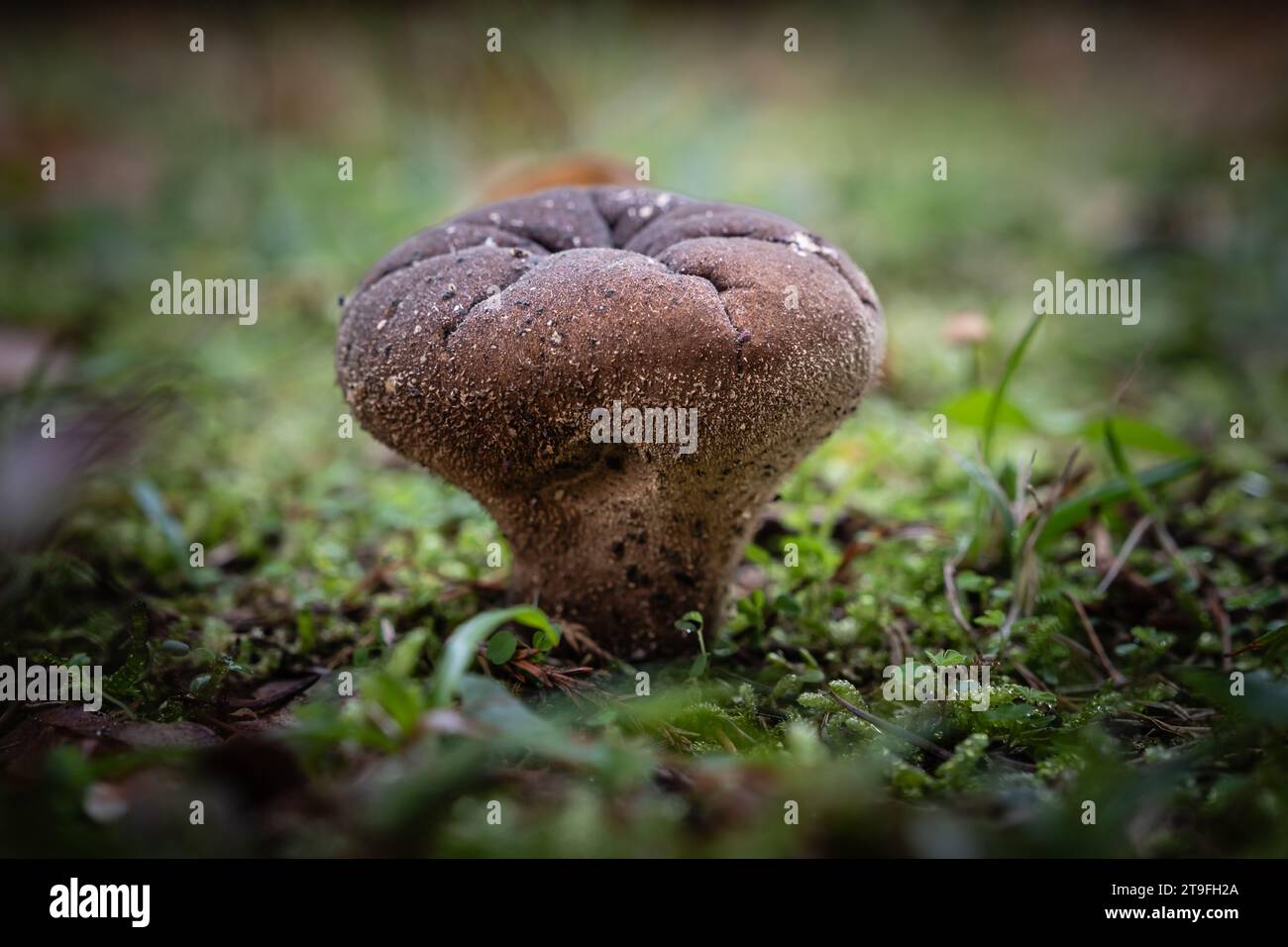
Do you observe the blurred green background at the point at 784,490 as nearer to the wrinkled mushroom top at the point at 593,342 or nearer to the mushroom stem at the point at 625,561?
the mushroom stem at the point at 625,561

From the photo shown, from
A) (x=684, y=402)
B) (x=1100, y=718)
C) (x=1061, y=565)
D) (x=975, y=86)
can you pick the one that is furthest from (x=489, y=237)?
(x=975, y=86)

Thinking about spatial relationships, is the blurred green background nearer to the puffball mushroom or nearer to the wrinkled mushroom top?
the puffball mushroom

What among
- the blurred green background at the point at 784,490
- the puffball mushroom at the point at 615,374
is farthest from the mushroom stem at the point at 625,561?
the blurred green background at the point at 784,490

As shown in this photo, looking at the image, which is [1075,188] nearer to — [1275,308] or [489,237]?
[1275,308]

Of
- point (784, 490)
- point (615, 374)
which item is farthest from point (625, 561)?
point (784, 490)

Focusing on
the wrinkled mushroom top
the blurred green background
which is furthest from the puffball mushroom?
the blurred green background

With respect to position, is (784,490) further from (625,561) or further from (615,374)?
(615,374)

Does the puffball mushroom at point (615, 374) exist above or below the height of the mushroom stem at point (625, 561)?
above
